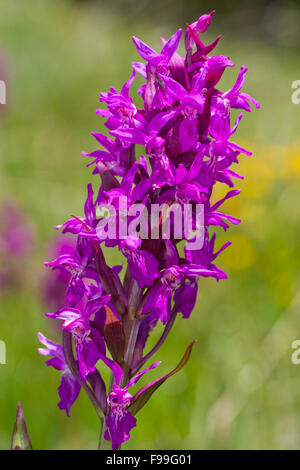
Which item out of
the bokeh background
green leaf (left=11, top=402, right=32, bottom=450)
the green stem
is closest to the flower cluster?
the green stem

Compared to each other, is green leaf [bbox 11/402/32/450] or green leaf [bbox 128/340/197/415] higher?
green leaf [bbox 128/340/197/415]

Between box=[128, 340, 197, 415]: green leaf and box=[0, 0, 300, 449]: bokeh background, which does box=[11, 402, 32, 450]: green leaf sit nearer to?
box=[128, 340, 197, 415]: green leaf

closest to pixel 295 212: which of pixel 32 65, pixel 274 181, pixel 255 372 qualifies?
pixel 274 181

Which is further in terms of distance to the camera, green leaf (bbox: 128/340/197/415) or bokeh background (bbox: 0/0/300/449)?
bokeh background (bbox: 0/0/300/449)

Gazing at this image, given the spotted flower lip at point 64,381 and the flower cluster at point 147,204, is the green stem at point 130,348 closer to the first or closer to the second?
the flower cluster at point 147,204

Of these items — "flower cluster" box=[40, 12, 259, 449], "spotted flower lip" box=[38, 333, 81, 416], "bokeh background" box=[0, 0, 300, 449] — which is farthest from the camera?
"bokeh background" box=[0, 0, 300, 449]

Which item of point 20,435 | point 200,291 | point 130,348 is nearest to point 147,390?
point 130,348

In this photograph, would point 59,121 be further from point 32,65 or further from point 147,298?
point 147,298

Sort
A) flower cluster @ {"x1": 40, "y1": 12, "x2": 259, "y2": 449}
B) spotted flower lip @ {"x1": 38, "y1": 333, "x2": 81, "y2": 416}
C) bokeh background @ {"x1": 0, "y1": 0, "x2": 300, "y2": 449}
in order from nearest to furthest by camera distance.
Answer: flower cluster @ {"x1": 40, "y1": 12, "x2": 259, "y2": 449}, spotted flower lip @ {"x1": 38, "y1": 333, "x2": 81, "y2": 416}, bokeh background @ {"x1": 0, "y1": 0, "x2": 300, "y2": 449}
